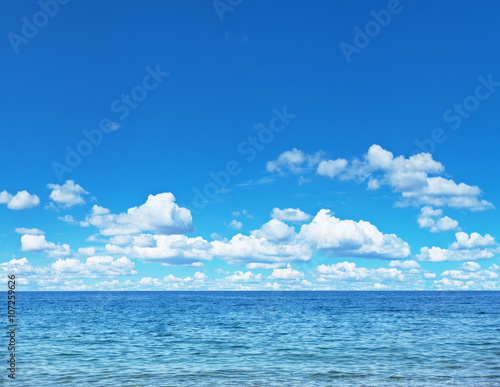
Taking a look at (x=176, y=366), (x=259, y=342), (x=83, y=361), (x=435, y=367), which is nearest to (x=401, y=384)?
(x=435, y=367)

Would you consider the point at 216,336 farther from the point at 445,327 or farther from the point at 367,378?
the point at 445,327

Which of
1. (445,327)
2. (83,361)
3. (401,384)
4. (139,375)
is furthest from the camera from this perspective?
(445,327)

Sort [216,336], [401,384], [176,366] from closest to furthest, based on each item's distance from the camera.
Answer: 1. [401,384]
2. [176,366]
3. [216,336]

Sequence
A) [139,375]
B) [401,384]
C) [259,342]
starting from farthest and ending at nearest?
[259,342] < [139,375] < [401,384]

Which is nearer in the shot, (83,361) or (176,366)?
(176,366)

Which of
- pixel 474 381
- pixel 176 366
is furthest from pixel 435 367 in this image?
pixel 176 366

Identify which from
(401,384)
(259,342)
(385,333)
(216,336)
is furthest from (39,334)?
(401,384)

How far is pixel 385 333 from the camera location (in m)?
49.4

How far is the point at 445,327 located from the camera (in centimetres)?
5603

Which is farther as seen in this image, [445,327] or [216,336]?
[445,327]

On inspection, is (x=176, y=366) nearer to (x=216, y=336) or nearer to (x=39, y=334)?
(x=216, y=336)

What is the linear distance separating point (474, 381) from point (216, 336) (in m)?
28.9

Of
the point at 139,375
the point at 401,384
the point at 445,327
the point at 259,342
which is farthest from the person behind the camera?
the point at 445,327

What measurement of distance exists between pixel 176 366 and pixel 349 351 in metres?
14.7
